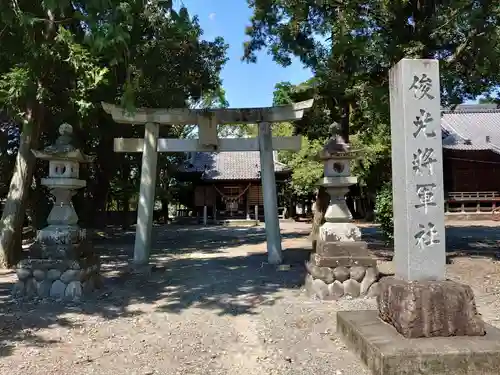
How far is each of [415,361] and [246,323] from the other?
268 cm

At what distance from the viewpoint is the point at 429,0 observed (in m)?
10.3

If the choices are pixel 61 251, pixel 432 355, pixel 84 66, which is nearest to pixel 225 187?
pixel 84 66

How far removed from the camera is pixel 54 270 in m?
7.32

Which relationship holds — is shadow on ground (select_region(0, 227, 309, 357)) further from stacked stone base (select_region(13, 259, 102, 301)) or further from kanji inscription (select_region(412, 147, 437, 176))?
kanji inscription (select_region(412, 147, 437, 176))

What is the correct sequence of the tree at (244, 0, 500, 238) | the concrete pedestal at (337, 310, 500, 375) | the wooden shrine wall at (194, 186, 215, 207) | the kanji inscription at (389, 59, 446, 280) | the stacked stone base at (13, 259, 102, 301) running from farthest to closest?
1. the wooden shrine wall at (194, 186, 215, 207)
2. the tree at (244, 0, 500, 238)
3. the stacked stone base at (13, 259, 102, 301)
4. the kanji inscription at (389, 59, 446, 280)
5. the concrete pedestal at (337, 310, 500, 375)

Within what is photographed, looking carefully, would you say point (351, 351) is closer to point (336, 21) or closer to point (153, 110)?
point (153, 110)

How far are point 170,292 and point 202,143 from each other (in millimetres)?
3882

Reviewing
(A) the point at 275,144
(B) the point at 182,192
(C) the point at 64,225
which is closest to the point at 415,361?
(C) the point at 64,225

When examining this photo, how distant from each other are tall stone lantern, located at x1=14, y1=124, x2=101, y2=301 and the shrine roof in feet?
87.8

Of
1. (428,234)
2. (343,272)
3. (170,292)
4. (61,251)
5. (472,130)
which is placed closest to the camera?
(428,234)

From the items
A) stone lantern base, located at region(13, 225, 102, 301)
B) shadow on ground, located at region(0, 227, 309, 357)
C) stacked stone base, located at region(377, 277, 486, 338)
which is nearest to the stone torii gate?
shadow on ground, located at region(0, 227, 309, 357)

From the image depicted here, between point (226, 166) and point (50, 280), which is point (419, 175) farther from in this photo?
point (226, 166)

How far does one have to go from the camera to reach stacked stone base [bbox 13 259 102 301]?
7.27m

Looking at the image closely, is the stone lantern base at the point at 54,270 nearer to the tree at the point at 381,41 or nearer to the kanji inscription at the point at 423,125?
the kanji inscription at the point at 423,125
